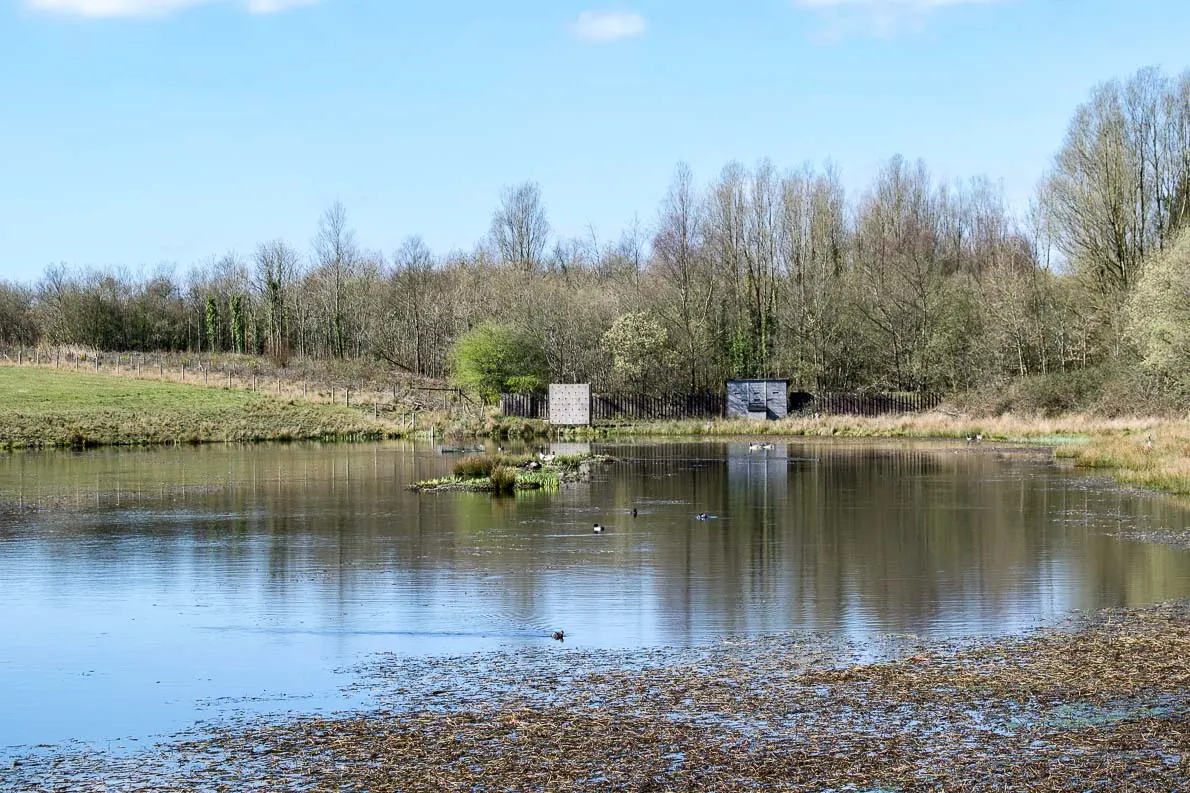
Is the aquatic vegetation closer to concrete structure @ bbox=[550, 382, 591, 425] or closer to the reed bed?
the reed bed

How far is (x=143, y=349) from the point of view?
105 meters

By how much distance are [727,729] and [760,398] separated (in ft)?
202

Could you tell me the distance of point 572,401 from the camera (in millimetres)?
70250

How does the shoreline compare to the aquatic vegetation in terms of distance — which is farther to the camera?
the shoreline

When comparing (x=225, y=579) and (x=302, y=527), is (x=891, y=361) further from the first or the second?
(x=225, y=579)

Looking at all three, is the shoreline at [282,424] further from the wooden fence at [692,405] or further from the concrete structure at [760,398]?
the wooden fence at [692,405]

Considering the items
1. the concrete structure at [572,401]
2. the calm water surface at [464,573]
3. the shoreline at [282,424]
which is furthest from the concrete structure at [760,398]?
the calm water surface at [464,573]

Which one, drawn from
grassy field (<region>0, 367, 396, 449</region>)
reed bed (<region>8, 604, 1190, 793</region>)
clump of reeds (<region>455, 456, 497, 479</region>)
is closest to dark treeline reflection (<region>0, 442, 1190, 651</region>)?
clump of reeds (<region>455, 456, 497, 479</region>)

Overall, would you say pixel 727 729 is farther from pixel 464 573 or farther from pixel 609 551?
pixel 609 551

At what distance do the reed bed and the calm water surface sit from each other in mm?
1070

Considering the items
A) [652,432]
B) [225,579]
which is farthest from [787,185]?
[225,579]

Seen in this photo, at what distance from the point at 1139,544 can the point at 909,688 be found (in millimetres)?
12082

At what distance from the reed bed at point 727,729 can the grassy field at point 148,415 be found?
1874 inches

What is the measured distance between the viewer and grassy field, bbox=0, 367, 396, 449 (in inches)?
2213
